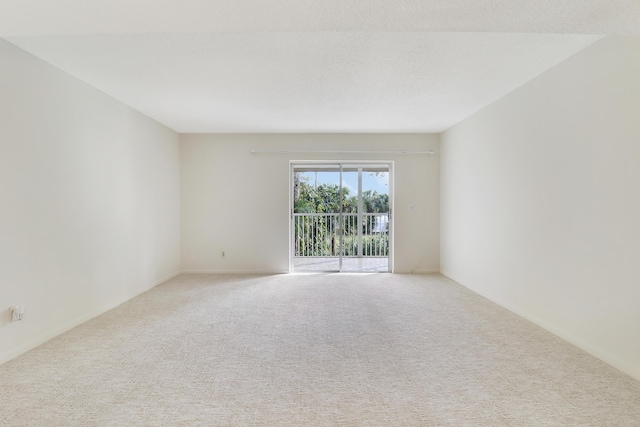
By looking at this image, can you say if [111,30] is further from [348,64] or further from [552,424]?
[552,424]

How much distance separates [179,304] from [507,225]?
371 centimetres

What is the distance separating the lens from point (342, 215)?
548 cm

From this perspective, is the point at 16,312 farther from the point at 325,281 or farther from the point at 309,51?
the point at 325,281

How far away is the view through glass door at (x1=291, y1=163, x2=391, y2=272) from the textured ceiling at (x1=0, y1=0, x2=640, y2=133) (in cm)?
105

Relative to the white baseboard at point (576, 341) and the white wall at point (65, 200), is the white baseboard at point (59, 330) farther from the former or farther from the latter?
the white baseboard at point (576, 341)

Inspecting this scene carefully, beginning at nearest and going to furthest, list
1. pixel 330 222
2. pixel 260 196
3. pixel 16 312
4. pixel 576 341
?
pixel 16 312
pixel 576 341
pixel 260 196
pixel 330 222

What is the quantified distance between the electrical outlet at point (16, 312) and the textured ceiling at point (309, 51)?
183 centimetres

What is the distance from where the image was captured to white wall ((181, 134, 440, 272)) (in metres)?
5.19

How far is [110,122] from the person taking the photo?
3.44 m

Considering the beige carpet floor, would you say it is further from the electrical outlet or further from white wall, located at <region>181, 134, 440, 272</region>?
white wall, located at <region>181, 134, 440, 272</region>

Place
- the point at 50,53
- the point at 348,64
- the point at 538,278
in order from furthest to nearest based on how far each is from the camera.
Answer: the point at 538,278 < the point at 348,64 < the point at 50,53

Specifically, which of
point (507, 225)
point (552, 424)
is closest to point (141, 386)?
point (552, 424)

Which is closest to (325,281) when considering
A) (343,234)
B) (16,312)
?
(343,234)

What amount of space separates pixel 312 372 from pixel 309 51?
229 centimetres
